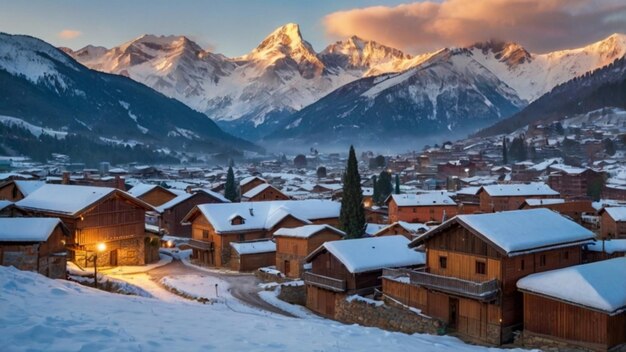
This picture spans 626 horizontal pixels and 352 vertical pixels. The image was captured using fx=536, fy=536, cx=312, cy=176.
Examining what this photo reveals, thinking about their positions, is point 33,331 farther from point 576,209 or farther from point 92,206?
point 576,209

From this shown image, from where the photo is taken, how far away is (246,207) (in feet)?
210

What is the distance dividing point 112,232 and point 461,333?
36.4 m

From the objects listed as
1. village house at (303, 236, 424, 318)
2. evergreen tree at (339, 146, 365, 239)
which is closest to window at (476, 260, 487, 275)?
village house at (303, 236, 424, 318)

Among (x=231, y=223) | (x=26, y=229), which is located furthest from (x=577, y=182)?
(x=26, y=229)

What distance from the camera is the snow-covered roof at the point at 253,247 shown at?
55.3 meters

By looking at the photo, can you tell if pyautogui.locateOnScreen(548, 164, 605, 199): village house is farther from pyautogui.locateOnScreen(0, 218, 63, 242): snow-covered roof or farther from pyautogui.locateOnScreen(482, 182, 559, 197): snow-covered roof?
pyautogui.locateOnScreen(0, 218, 63, 242): snow-covered roof

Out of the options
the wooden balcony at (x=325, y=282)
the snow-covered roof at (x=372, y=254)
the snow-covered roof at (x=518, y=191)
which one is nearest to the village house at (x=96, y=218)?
the snow-covered roof at (x=372, y=254)

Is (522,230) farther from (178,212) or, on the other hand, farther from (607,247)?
(178,212)

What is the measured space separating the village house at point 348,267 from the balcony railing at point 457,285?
4.34 metres

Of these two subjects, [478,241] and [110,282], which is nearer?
[478,241]

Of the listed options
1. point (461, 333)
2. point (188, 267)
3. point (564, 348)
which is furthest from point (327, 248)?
point (188, 267)

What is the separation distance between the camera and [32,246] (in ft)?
129

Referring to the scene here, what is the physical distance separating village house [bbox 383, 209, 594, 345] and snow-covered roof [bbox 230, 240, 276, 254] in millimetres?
22503

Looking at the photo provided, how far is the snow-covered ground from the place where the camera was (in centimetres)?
1331
